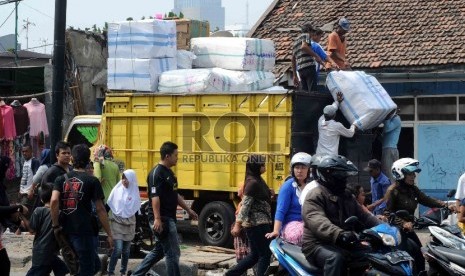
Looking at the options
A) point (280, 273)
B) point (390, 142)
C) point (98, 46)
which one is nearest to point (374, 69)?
point (390, 142)

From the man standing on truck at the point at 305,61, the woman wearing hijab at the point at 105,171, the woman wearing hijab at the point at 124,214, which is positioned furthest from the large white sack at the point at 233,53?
the woman wearing hijab at the point at 124,214

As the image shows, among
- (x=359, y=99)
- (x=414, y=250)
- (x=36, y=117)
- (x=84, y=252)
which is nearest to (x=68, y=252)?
(x=84, y=252)

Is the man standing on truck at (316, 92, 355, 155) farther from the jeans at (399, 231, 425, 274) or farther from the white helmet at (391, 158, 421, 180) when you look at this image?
the jeans at (399, 231, 425, 274)

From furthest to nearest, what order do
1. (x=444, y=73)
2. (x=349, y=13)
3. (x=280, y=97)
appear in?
Answer: (x=349, y=13) → (x=444, y=73) → (x=280, y=97)

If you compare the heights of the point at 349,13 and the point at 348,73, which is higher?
the point at 349,13

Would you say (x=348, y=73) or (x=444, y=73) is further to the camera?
(x=444, y=73)

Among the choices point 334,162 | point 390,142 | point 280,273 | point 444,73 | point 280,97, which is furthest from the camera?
point 444,73

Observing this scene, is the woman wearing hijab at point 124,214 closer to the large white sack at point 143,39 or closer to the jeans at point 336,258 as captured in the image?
the large white sack at point 143,39

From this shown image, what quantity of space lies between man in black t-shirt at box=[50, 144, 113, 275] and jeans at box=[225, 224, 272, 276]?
1.77 metres

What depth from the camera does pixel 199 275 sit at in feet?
39.4

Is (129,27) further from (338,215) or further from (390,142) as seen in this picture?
(338,215)

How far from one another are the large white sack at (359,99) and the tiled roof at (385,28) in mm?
4303

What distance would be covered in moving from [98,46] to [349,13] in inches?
232

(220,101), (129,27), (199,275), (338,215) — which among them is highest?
(129,27)
